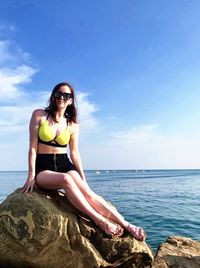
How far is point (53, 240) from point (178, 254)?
2942 millimetres

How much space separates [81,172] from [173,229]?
33.2ft

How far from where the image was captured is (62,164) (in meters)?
6.85

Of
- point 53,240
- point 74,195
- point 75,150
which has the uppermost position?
point 75,150

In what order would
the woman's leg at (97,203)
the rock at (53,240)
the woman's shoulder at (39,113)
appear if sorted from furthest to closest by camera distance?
the woman's shoulder at (39,113)
the woman's leg at (97,203)
the rock at (53,240)

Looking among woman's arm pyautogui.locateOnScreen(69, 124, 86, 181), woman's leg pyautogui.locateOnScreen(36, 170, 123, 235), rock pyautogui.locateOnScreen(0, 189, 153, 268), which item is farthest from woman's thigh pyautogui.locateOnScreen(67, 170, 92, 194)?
woman's arm pyautogui.locateOnScreen(69, 124, 86, 181)

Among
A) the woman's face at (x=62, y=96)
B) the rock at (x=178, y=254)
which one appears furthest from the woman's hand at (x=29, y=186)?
the rock at (x=178, y=254)

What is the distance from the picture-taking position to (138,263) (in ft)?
21.9

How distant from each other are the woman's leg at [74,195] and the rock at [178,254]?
1.21 metres

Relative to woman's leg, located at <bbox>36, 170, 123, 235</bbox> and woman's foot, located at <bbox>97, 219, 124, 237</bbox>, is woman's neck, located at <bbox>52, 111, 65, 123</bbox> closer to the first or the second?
woman's leg, located at <bbox>36, 170, 123, 235</bbox>

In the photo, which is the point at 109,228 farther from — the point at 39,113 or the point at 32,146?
the point at 39,113

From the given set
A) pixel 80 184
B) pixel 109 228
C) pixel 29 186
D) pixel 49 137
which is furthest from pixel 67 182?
pixel 109 228

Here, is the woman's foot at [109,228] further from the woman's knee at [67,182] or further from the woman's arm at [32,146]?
the woman's arm at [32,146]

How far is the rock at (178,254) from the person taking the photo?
675 cm

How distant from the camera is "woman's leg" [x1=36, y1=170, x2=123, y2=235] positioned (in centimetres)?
636
